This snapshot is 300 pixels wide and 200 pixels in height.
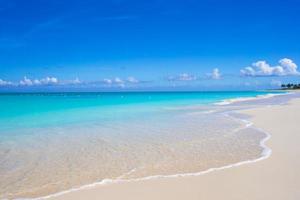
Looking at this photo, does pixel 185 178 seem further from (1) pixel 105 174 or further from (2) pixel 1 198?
(2) pixel 1 198

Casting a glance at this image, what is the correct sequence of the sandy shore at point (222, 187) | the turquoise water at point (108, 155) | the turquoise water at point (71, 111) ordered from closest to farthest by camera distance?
1. the sandy shore at point (222, 187)
2. the turquoise water at point (108, 155)
3. the turquoise water at point (71, 111)

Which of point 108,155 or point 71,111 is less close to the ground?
point 108,155

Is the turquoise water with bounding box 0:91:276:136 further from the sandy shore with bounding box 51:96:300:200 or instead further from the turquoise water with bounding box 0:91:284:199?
the sandy shore with bounding box 51:96:300:200

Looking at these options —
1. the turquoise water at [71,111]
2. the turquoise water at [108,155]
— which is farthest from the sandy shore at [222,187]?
the turquoise water at [71,111]

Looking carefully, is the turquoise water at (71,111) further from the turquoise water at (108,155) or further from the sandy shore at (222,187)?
the sandy shore at (222,187)

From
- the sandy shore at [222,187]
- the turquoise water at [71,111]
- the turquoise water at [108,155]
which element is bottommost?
the turquoise water at [71,111]

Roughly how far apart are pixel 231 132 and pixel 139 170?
550cm

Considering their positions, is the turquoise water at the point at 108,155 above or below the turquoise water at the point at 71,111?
above

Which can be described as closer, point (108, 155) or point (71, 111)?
point (108, 155)

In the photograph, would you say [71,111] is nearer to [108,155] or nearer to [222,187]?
→ [108,155]

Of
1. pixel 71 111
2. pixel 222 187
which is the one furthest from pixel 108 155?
pixel 71 111

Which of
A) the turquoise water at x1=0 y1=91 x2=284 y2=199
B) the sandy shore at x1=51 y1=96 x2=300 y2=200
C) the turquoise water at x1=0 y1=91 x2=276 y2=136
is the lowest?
the turquoise water at x1=0 y1=91 x2=276 y2=136

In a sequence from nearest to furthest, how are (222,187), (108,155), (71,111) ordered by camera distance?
1. (222,187)
2. (108,155)
3. (71,111)

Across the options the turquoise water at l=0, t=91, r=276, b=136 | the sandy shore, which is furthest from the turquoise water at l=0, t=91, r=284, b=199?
the turquoise water at l=0, t=91, r=276, b=136
